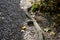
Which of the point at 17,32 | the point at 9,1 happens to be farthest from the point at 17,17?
the point at 9,1

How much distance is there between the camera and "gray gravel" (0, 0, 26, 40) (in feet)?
17.6

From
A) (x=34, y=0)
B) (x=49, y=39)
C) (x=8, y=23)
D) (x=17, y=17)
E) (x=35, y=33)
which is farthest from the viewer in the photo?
(x=34, y=0)

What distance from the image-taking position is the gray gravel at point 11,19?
17.6 ft

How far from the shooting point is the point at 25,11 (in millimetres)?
6551

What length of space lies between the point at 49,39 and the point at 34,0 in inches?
91.8

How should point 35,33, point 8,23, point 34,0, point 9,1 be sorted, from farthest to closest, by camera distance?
point 9,1 < point 34,0 < point 8,23 < point 35,33

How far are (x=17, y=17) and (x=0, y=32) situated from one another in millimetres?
1175

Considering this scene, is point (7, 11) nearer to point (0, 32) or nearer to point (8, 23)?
point (8, 23)

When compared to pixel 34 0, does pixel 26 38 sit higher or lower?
lower

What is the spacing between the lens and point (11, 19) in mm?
6234

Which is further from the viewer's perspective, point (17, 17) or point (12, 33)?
point (17, 17)

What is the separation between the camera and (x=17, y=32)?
551 cm

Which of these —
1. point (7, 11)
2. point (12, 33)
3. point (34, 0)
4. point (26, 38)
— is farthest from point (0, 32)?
point (34, 0)

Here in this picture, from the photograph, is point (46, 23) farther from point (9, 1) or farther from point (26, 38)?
point (9, 1)
